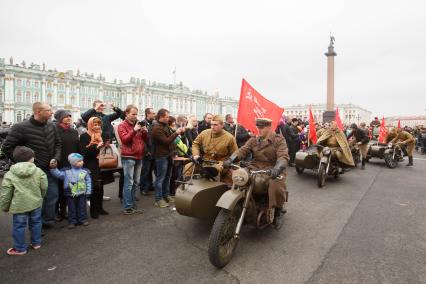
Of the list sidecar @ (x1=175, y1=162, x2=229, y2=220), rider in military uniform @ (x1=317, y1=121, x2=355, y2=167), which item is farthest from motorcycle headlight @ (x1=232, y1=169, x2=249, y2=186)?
rider in military uniform @ (x1=317, y1=121, x2=355, y2=167)

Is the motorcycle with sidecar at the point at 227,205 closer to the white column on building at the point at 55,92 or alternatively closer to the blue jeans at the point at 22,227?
the blue jeans at the point at 22,227

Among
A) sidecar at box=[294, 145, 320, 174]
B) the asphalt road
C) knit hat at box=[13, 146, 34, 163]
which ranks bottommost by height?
the asphalt road

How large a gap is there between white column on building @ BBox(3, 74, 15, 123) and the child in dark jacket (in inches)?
3331

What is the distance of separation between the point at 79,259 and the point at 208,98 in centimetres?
12204

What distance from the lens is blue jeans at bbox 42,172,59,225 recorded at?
4152 millimetres

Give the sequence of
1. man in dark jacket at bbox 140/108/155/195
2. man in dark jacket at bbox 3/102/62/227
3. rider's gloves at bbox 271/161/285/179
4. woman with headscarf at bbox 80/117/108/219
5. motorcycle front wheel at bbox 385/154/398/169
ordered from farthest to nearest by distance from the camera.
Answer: motorcycle front wheel at bbox 385/154/398/169 < man in dark jacket at bbox 140/108/155/195 < woman with headscarf at bbox 80/117/108/219 < man in dark jacket at bbox 3/102/62/227 < rider's gloves at bbox 271/161/285/179

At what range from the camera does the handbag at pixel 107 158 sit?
491 cm

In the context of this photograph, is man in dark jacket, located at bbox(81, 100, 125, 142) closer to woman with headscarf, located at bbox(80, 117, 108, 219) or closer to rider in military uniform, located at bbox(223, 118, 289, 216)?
woman with headscarf, located at bbox(80, 117, 108, 219)

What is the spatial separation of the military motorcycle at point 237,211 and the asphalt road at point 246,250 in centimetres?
23

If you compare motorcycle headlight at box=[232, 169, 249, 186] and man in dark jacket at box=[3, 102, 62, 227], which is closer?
motorcycle headlight at box=[232, 169, 249, 186]

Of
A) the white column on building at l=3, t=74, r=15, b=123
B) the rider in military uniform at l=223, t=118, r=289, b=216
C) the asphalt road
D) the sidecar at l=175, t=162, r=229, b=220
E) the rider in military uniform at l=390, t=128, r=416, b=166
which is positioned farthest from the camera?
the white column on building at l=3, t=74, r=15, b=123

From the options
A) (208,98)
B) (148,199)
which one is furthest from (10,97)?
(148,199)

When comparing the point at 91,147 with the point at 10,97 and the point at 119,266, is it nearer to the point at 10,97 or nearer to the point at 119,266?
the point at 119,266

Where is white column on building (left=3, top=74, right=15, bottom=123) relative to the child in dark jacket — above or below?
above
